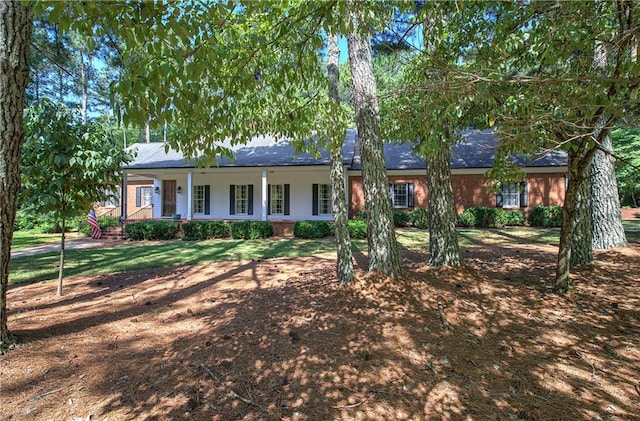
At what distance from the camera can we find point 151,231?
47.4 ft

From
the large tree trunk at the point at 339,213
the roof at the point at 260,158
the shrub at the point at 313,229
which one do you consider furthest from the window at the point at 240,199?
the large tree trunk at the point at 339,213

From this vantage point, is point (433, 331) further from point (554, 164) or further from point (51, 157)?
point (554, 164)

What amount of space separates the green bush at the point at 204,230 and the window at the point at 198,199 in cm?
429

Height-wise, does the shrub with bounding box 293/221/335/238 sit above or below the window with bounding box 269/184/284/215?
below

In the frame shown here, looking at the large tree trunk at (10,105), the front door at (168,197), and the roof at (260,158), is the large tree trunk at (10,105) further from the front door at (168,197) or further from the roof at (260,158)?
the front door at (168,197)

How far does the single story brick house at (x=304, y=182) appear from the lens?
16.4m

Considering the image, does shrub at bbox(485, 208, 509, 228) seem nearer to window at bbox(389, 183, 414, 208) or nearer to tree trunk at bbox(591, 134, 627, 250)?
window at bbox(389, 183, 414, 208)

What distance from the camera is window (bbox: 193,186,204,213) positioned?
1875 centimetres

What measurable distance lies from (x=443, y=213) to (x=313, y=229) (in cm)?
854

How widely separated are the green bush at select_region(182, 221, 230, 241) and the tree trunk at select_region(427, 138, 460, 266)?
36.0ft

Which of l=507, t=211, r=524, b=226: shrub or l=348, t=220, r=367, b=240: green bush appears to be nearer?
l=348, t=220, r=367, b=240: green bush

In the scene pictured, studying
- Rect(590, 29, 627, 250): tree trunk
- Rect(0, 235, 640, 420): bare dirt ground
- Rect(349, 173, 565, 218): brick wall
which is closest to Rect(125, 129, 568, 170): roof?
Rect(349, 173, 565, 218): brick wall

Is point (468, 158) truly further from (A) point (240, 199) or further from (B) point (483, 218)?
(A) point (240, 199)

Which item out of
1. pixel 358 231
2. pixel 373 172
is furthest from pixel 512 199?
pixel 373 172
